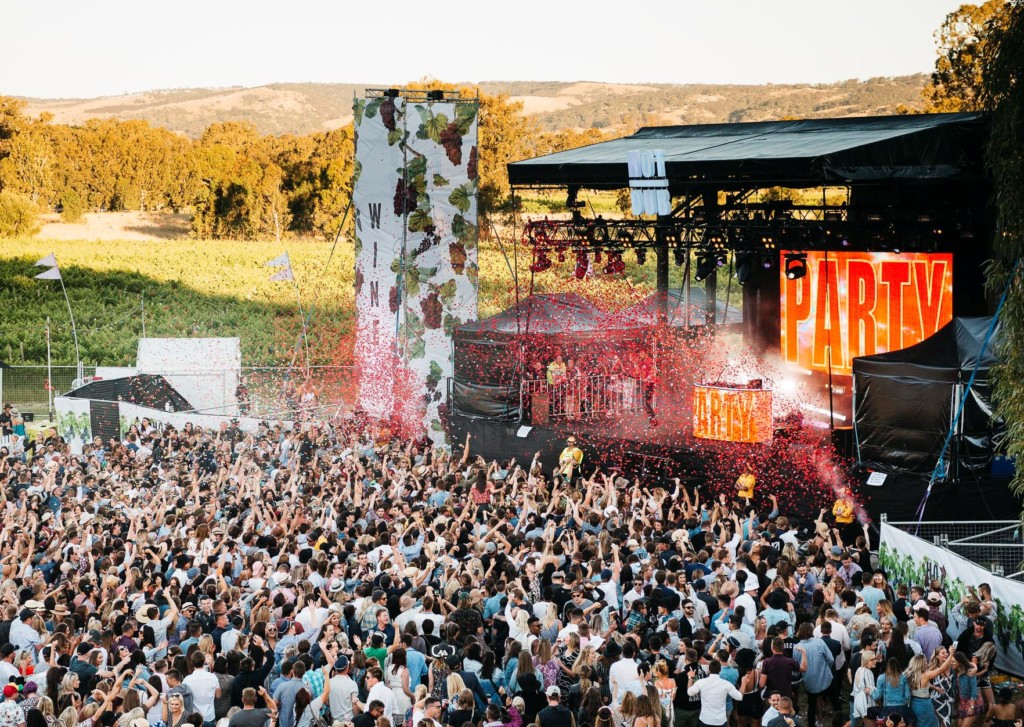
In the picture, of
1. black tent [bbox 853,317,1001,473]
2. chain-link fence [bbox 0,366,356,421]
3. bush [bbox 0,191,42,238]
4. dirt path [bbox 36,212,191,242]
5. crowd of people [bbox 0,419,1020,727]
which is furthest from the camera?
dirt path [bbox 36,212,191,242]

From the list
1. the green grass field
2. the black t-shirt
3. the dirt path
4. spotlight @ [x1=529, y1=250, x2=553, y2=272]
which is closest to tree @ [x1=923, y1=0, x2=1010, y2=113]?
the green grass field

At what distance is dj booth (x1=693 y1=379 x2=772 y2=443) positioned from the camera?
1716cm

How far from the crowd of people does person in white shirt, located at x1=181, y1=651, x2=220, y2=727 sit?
1 cm

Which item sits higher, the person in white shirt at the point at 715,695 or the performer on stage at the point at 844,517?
the person in white shirt at the point at 715,695

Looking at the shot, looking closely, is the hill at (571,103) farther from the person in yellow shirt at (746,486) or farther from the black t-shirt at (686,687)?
the black t-shirt at (686,687)

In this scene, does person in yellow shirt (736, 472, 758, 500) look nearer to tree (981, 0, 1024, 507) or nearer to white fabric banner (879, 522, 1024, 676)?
white fabric banner (879, 522, 1024, 676)

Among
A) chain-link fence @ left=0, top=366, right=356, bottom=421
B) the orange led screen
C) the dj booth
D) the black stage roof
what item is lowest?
chain-link fence @ left=0, top=366, right=356, bottom=421

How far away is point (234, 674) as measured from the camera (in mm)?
7805

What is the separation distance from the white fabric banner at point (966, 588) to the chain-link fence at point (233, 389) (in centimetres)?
1370

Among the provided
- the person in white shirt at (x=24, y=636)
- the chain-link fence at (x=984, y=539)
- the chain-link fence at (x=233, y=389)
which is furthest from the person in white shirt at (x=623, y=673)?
the chain-link fence at (x=233, y=389)

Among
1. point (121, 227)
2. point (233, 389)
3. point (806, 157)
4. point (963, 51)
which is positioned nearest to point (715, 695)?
point (806, 157)

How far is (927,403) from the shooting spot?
14.2 meters

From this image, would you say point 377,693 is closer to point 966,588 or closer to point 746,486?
point 966,588

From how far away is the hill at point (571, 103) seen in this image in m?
107
